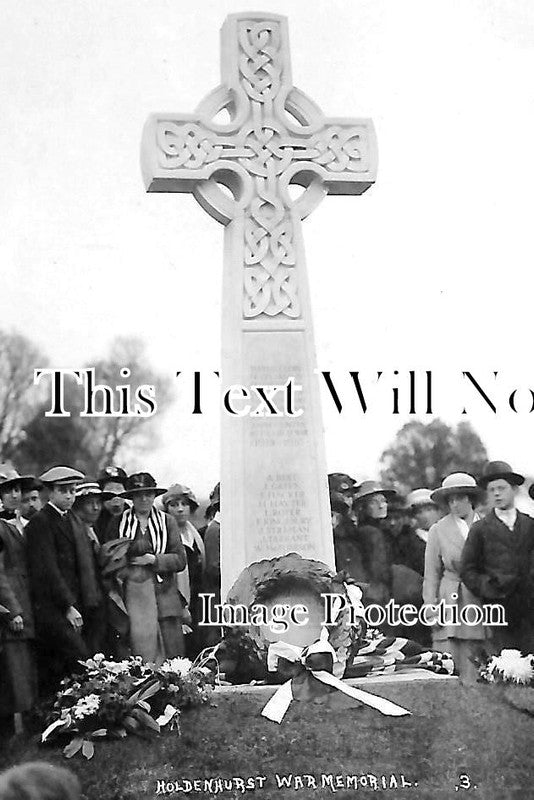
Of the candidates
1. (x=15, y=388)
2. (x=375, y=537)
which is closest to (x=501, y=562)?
(x=375, y=537)

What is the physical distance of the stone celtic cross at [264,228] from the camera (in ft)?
15.9

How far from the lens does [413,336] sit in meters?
5.01

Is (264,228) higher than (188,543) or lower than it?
higher

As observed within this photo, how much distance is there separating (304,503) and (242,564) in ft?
1.02

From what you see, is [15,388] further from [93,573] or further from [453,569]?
[453,569]

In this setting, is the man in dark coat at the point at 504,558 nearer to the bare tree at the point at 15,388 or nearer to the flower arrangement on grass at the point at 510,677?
the flower arrangement on grass at the point at 510,677

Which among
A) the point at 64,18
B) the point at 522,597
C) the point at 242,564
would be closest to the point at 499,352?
the point at 522,597

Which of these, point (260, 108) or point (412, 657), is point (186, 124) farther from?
point (412, 657)

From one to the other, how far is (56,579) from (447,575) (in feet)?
Result: 4.65

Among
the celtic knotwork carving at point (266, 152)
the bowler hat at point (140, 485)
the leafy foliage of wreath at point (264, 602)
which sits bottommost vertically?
the leafy foliage of wreath at point (264, 602)

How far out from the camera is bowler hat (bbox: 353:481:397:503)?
4941 mm

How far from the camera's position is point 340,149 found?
503cm

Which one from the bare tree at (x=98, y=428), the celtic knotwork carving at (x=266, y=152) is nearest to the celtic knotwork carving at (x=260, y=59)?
the celtic knotwork carving at (x=266, y=152)

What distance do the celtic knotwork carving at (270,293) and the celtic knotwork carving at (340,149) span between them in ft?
1.44
